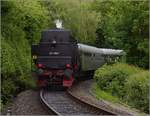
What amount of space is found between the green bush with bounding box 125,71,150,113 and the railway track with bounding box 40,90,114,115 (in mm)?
1810

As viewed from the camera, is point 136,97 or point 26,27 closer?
point 136,97

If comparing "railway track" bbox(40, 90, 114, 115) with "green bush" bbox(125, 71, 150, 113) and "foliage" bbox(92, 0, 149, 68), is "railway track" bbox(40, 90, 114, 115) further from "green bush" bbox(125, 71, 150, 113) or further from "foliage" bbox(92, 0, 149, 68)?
"foliage" bbox(92, 0, 149, 68)

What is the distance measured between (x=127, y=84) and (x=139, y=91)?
148cm

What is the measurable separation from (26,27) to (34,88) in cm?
728

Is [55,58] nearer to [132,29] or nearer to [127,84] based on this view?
[132,29]

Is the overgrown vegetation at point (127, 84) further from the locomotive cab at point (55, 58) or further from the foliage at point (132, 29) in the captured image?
the locomotive cab at point (55, 58)

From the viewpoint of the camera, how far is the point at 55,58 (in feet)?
93.6

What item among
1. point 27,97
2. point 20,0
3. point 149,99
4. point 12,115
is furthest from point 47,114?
point 20,0

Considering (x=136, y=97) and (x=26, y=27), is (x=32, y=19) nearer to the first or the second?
(x=26, y=27)

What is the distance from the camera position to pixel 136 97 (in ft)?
63.3

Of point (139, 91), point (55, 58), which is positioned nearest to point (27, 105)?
point (139, 91)

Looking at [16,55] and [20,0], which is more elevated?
[20,0]

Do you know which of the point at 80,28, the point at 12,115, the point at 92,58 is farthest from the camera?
the point at 80,28

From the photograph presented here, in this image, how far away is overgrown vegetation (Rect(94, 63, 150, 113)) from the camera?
18.4 meters
